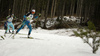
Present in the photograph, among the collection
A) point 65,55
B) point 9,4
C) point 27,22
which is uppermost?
point 9,4

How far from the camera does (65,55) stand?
260 cm

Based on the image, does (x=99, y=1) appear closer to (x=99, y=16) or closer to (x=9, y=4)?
(x=99, y=16)

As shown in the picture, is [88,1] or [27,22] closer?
[27,22]

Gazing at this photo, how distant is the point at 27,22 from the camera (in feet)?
20.1

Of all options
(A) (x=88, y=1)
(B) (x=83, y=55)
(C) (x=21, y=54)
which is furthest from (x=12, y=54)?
(A) (x=88, y=1)

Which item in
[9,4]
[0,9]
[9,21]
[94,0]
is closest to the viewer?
[9,21]

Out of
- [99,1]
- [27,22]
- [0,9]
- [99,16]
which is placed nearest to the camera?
[27,22]

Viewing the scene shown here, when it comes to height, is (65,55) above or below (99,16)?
below

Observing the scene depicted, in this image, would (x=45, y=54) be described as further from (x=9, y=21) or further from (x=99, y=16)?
(x=99, y=16)

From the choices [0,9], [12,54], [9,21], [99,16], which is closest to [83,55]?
[12,54]

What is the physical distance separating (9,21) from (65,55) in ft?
24.7

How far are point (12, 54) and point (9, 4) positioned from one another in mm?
32137

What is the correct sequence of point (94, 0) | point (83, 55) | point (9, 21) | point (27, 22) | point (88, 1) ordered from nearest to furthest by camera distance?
point (83, 55) < point (27, 22) < point (9, 21) < point (94, 0) < point (88, 1)

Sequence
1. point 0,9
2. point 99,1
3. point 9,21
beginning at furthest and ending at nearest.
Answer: point 0,9
point 99,1
point 9,21
